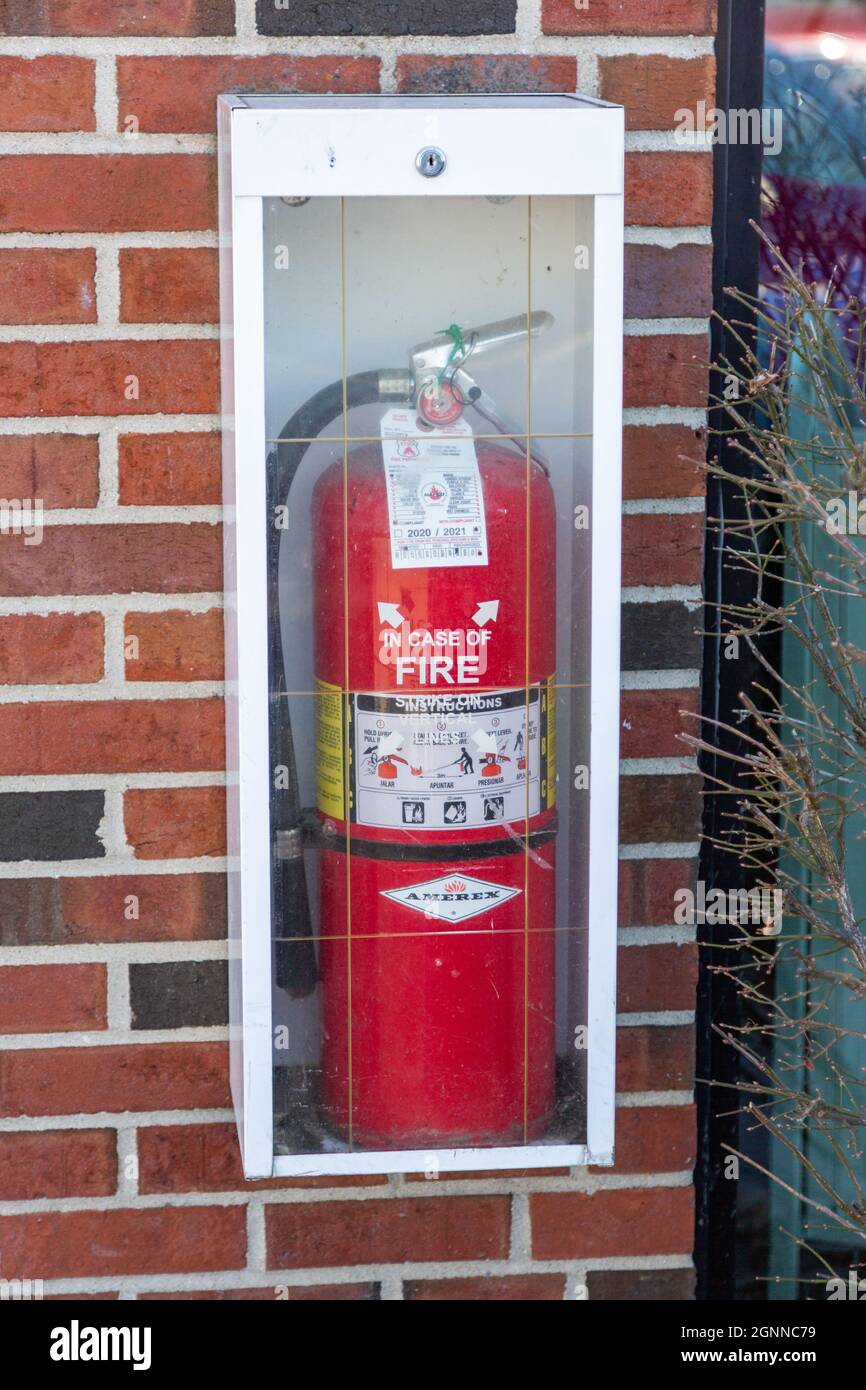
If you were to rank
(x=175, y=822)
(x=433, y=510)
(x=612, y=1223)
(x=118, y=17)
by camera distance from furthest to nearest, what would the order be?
(x=612, y=1223) → (x=175, y=822) → (x=118, y=17) → (x=433, y=510)

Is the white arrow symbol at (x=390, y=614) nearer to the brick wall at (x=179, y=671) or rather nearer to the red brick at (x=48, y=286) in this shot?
the brick wall at (x=179, y=671)

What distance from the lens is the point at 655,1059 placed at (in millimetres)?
1775

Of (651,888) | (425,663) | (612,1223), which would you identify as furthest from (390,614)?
(612,1223)

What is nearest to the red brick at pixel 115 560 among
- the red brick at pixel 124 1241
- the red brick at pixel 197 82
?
the red brick at pixel 197 82

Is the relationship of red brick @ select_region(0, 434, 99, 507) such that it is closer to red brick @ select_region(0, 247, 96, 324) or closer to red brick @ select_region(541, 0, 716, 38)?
red brick @ select_region(0, 247, 96, 324)

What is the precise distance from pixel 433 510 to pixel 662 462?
1.25 feet

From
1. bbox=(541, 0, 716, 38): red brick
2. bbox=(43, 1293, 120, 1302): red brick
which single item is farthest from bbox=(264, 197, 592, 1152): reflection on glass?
bbox=(43, 1293, 120, 1302): red brick

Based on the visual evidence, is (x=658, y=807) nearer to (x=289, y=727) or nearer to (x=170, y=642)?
(x=289, y=727)

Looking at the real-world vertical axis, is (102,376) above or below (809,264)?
below
